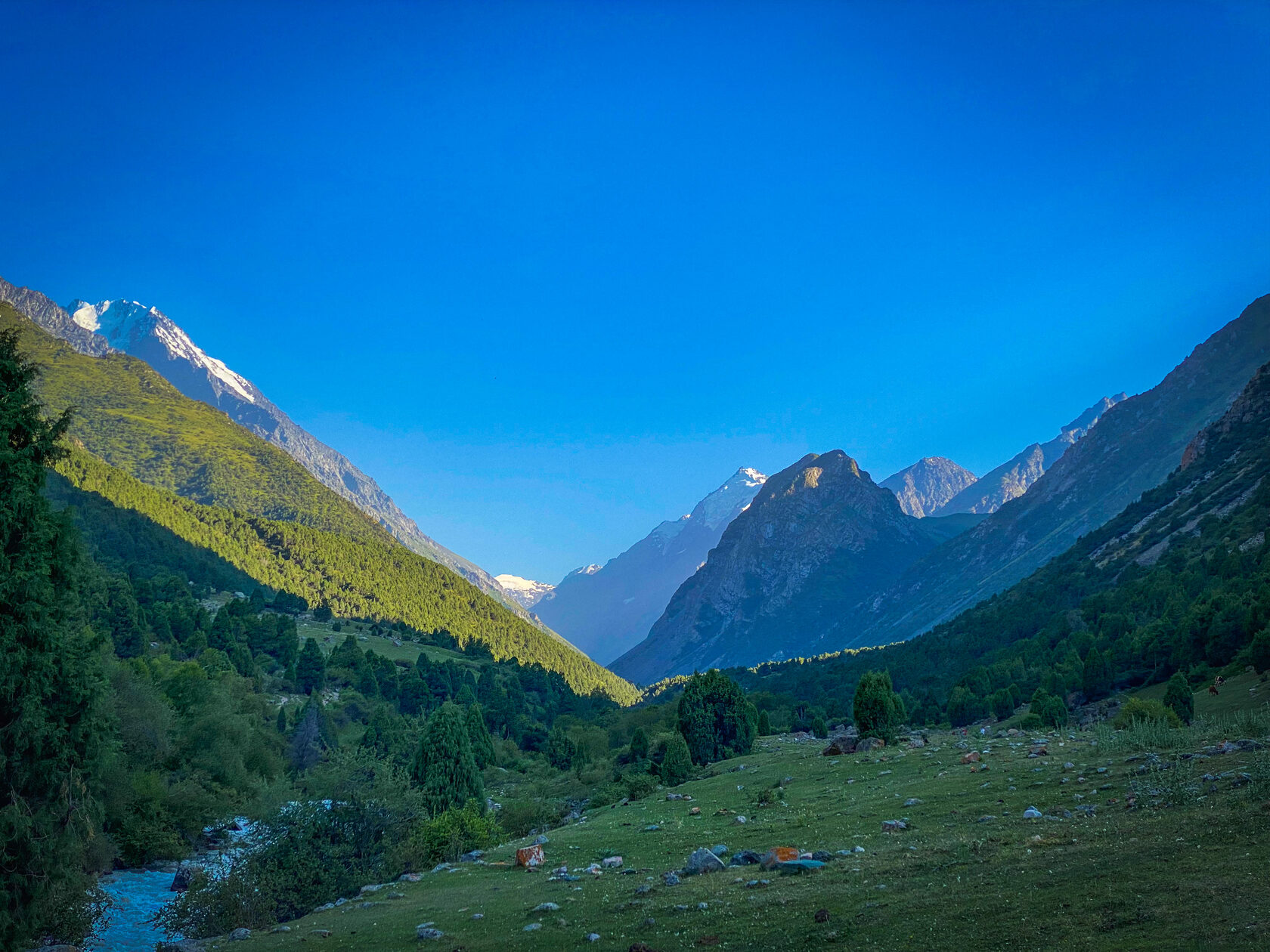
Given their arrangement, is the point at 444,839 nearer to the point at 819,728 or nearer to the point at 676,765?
the point at 676,765

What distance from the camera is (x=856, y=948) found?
1397cm

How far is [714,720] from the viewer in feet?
262

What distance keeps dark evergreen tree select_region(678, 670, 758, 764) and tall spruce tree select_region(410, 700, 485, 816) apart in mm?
28528

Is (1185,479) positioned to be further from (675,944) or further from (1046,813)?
(675,944)

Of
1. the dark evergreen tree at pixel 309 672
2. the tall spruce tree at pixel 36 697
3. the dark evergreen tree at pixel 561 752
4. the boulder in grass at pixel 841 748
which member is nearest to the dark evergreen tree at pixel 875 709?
the boulder in grass at pixel 841 748

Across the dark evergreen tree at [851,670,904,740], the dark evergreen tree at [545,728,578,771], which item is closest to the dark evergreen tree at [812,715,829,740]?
the dark evergreen tree at [545,728,578,771]

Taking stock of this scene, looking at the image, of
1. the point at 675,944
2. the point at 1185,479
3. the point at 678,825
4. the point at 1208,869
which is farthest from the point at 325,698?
the point at 1185,479

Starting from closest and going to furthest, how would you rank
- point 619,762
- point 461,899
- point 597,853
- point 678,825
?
point 461,899
point 597,853
point 678,825
point 619,762

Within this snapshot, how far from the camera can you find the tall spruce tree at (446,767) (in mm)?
53156

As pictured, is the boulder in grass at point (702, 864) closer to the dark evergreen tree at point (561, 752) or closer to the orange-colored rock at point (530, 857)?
the orange-colored rock at point (530, 857)

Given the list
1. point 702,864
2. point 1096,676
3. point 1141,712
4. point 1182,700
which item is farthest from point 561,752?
point 702,864

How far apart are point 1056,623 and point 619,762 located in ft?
264

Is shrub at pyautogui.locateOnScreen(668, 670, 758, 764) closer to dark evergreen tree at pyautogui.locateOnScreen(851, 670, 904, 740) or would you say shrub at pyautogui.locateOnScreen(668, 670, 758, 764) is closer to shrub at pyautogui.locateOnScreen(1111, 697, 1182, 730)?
dark evergreen tree at pyautogui.locateOnScreen(851, 670, 904, 740)

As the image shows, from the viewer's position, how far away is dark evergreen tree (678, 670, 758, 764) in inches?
3068
